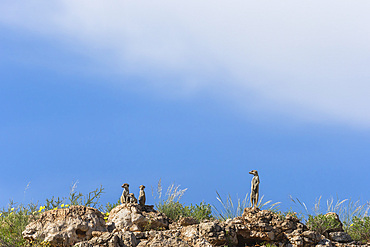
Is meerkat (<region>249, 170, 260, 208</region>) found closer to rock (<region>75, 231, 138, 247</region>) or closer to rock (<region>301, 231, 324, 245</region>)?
rock (<region>301, 231, 324, 245</region>)

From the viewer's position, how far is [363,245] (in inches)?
531

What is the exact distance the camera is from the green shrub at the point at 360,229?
49.9ft

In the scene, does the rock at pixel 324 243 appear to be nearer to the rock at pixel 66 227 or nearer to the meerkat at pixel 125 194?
the meerkat at pixel 125 194


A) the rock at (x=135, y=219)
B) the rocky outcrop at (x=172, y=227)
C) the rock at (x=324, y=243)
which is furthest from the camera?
the rock at (x=324, y=243)

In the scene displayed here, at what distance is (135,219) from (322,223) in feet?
20.1

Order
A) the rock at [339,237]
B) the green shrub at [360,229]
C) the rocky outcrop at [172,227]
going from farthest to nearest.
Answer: the green shrub at [360,229], the rock at [339,237], the rocky outcrop at [172,227]

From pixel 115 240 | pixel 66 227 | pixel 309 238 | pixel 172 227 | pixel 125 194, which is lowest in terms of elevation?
pixel 309 238

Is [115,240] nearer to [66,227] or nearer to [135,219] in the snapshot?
[66,227]

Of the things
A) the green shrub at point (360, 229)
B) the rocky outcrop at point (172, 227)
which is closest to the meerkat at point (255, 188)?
the rocky outcrop at point (172, 227)

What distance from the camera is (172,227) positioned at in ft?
41.3

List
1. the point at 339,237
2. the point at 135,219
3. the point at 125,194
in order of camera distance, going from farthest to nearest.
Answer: the point at 339,237 < the point at 125,194 < the point at 135,219

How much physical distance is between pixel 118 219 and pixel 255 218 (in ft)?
12.5

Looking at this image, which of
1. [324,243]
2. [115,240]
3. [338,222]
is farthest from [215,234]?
[338,222]

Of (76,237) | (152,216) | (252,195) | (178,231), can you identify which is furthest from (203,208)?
(76,237)
